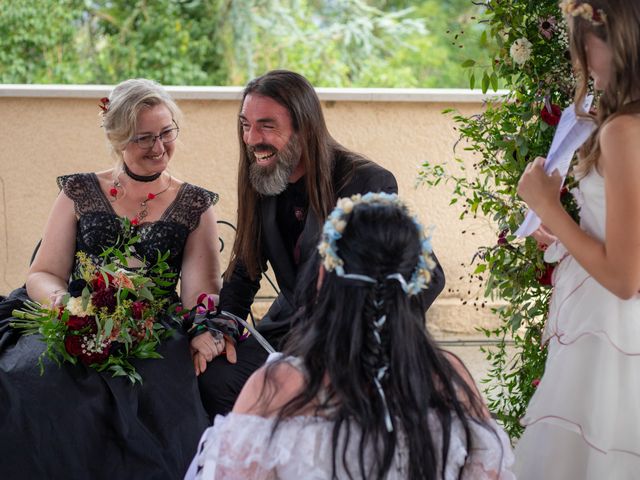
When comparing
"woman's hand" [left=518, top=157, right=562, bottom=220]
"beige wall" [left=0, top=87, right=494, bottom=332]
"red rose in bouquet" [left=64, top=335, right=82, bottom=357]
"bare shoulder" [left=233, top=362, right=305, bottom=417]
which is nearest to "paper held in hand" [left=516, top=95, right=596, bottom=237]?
"woman's hand" [left=518, top=157, right=562, bottom=220]

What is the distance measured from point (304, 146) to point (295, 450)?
5.14 feet

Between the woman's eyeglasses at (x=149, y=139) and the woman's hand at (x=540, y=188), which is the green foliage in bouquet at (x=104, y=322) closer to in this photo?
the woman's eyeglasses at (x=149, y=139)

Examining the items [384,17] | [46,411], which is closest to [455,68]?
[384,17]

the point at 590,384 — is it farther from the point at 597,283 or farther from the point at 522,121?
the point at 522,121

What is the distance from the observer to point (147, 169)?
11.4ft

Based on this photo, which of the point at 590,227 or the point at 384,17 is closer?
the point at 590,227

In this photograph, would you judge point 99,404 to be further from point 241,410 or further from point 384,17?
point 384,17

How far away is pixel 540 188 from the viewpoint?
90.0 inches

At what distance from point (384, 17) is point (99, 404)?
407 inches

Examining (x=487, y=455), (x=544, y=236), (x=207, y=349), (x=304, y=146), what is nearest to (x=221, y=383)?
(x=207, y=349)

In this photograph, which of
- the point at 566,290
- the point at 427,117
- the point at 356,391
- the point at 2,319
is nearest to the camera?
the point at 356,391

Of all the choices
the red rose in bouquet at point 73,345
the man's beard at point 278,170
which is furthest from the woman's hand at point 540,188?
the red rose in bouquet at point 73,345

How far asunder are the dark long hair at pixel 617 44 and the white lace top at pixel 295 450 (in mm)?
813

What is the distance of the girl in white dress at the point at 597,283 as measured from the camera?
81.7 inches
